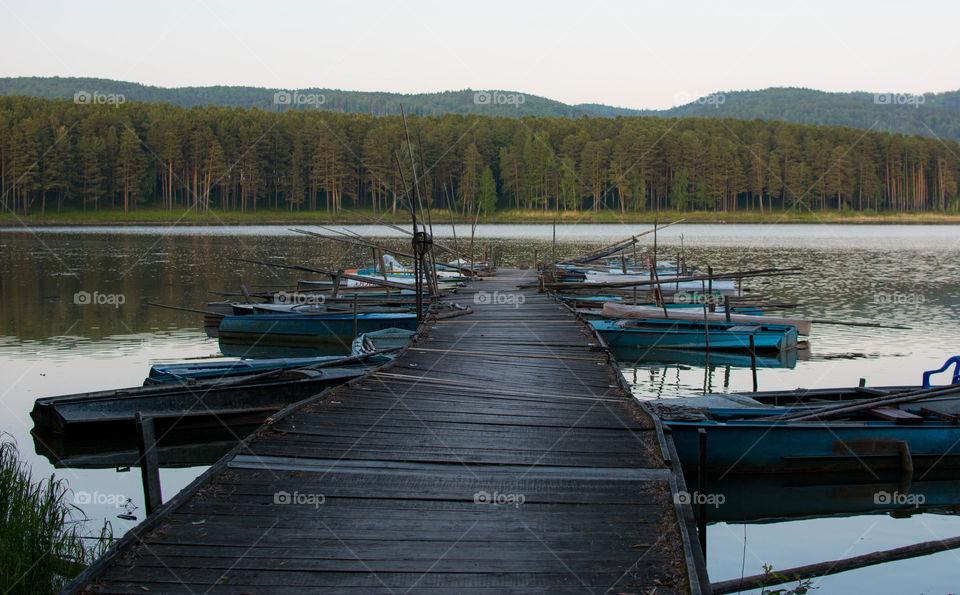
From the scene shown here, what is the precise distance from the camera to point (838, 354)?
22.3 m

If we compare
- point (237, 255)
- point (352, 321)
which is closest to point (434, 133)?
point (237, 255)

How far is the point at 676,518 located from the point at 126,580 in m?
4.02

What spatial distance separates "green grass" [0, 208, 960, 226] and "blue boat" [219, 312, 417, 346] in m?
71.5

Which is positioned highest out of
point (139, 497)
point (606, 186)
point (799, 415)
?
point (606, 186)

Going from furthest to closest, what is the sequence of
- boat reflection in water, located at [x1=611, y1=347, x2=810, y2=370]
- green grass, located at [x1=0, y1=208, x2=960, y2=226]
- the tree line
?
the tree line → green grass, located at [x1=0, y1=208, x2=960, y2=226] → boat reflection in water, located at [x1=611, y1=347, x2=810, y2=370]

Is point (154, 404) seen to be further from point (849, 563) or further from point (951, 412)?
point (951, 412)

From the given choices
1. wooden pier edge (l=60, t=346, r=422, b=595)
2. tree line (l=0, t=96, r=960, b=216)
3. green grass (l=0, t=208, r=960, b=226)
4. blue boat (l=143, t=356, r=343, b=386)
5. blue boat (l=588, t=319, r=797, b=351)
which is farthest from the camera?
tree line (l=0, t=96, r=960, b=216)

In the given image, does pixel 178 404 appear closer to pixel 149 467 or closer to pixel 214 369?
pixel 214 369

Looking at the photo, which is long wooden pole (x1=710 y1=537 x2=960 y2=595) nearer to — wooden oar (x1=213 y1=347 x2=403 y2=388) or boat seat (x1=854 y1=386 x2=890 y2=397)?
boat seat (x1=854 y1=386 x2=890 y2=397)

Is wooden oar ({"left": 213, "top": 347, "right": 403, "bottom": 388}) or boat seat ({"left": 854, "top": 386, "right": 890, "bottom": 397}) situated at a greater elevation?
wooden oar ({"left": 213, "top": 347, "right": 403, "bottom": 388})

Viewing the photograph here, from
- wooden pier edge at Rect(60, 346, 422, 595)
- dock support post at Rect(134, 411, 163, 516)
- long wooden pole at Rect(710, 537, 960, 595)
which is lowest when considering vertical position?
long wooden pole at Rect(710, 537, 960, 595)

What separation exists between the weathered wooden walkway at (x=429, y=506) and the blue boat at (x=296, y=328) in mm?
11632

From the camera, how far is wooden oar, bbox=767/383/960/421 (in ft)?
37.1

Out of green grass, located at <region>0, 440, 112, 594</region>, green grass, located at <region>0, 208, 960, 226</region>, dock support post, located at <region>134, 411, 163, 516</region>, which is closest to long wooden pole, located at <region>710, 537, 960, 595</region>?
dock support post, located at <region>134, 411, 163, 516</region>
